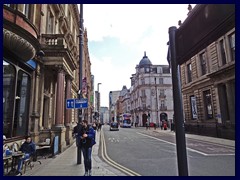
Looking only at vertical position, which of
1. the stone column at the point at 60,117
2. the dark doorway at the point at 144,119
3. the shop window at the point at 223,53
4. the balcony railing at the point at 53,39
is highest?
the shop window at the point at 223,53

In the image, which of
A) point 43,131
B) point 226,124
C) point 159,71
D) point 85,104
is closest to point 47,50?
point 43,131

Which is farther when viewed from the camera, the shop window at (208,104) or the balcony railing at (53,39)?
the shop window at (208,104)

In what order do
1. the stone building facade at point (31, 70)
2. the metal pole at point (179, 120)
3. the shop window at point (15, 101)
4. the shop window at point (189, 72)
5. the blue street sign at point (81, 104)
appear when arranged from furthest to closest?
the shop window at point (189, 72) → the shop window at point (15, 101) → the blue street sign at point (81, 104) → the stone building facade at point (31, 70) → the metal pole at point (179, 120)

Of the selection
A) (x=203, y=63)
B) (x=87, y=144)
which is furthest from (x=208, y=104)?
(x=87, y=144)

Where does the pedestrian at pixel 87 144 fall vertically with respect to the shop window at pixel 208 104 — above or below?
below

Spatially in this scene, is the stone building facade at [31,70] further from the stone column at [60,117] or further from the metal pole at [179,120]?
the metal pole at [179,120]

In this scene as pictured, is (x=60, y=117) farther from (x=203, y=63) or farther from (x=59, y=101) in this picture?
(x=203, y=63)

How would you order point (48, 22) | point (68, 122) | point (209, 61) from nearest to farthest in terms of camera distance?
→ point (48, 22)
point (68, 122)
point (209, 61)

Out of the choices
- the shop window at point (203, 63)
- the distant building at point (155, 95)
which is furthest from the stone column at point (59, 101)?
the distant building at point (155, 95)

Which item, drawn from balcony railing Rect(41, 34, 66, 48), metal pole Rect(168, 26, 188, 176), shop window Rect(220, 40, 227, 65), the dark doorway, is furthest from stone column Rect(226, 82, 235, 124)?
the dark doorway

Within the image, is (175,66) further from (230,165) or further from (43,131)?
(43,131)

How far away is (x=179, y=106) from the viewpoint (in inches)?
85.2

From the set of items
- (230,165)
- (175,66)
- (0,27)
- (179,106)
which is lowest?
(230,165)
